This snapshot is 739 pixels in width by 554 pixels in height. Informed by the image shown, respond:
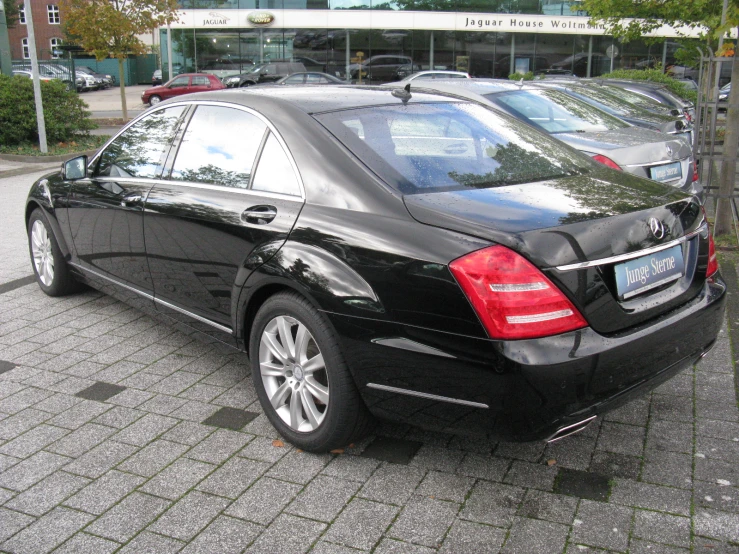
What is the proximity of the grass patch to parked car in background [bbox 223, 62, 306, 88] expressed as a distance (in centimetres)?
1793

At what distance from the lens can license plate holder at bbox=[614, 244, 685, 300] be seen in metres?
2.97

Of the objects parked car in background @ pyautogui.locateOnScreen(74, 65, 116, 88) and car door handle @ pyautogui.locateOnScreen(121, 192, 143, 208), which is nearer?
car door handle @ pyautogui.locateOnScreen(121, 192, 143, 208)

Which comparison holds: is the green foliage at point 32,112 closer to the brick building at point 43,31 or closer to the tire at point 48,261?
the tire at point 48,261

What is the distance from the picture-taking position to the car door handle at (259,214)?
355cm

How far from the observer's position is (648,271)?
309 centimetres

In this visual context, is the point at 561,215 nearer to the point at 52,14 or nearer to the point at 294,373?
the point at 294,373

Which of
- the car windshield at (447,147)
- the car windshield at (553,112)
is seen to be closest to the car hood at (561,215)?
the car windshield at (447,147)

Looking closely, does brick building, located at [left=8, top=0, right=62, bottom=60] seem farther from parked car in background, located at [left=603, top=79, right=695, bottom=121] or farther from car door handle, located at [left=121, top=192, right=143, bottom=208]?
car door handle, located at [left=121, top=192, right=143, bottom=208]

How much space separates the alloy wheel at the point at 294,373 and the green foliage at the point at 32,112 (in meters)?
14.9

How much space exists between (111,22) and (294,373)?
23.6 m

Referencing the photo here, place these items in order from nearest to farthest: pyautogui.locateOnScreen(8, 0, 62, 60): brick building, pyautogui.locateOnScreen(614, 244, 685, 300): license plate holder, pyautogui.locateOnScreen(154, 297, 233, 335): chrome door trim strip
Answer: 1. pyautogui.locateOnScreen(614, 244, 685, 300): license plate holder
2. pyautogui.locateOnScreen(154, 297, 233, 335): chrome door trim strip
3. pyautogui.locateOnScreen(8, 0, 62, 60): brick building

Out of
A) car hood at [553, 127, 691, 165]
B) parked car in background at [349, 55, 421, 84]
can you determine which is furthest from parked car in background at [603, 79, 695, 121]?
parked car in background at [349, 55, 421, 84]

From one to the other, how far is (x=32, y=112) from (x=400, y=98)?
14.7 m

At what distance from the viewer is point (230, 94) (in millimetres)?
4188
